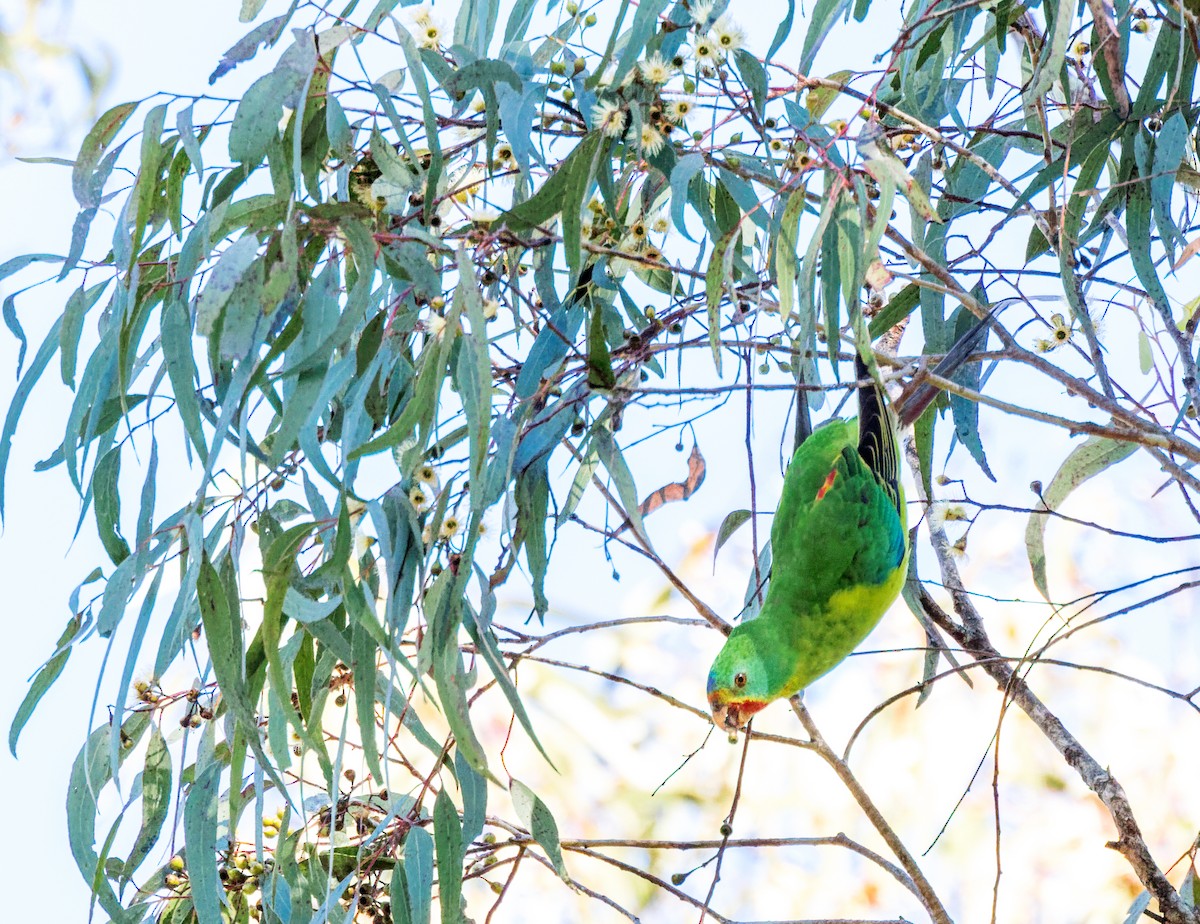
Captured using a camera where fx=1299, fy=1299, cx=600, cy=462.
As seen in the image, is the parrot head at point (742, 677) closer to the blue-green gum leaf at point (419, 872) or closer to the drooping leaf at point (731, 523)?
the drooping leaf at point (731, 523)

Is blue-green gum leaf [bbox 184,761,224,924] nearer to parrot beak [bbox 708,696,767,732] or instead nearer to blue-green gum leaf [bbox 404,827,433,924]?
blue-green gum leaf [bbox 404,827,433,924]

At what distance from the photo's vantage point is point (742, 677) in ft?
8.18

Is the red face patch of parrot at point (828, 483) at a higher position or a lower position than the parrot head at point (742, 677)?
higher

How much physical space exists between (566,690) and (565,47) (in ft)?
9.43

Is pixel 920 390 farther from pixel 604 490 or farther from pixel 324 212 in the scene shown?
pixel 324 212

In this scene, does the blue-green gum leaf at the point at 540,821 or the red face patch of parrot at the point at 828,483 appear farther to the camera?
the red face patch of parrot at the point at 828,483

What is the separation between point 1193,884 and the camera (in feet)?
7.31

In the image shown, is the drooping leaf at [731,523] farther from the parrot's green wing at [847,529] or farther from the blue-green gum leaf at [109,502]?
the blue-green gum leaf at [109,502]

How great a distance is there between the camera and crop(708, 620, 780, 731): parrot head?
8.19 feet

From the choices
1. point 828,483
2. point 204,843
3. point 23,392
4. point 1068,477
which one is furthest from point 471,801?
point 1068,477

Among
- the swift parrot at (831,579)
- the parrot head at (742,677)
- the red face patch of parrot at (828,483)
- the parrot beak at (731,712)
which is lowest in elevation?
the parrot beak at (731,712)

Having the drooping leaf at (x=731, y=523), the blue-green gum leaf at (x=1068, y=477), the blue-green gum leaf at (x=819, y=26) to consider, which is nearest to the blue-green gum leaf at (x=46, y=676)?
the drooping leaf at (x=731, y=523)

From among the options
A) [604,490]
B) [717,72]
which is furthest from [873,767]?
[717,72]

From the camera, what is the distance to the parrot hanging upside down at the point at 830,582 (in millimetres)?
2535
